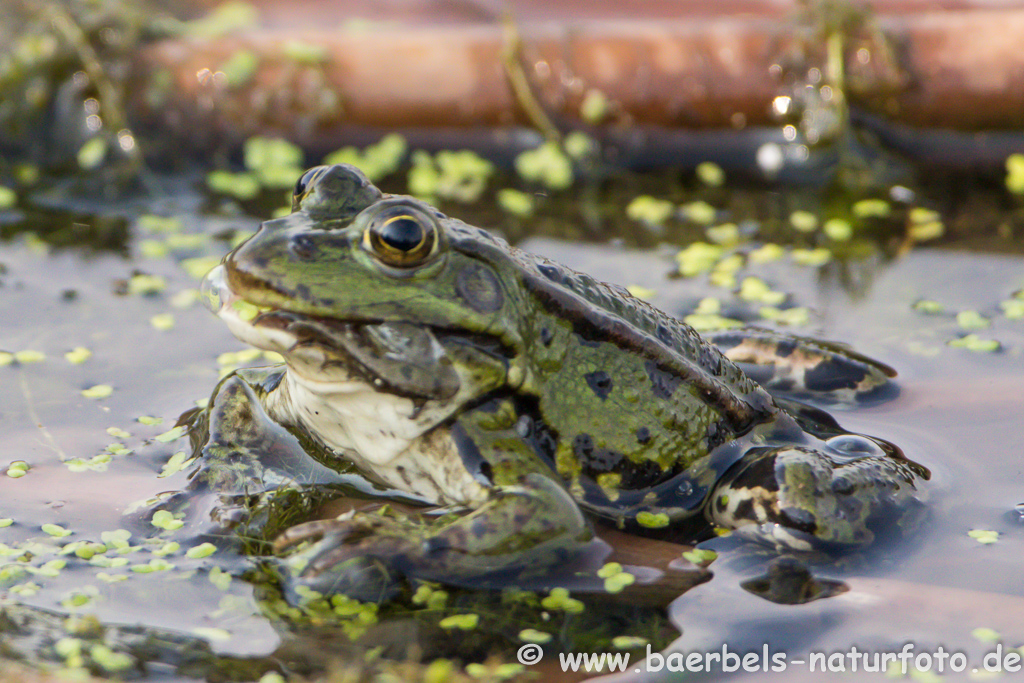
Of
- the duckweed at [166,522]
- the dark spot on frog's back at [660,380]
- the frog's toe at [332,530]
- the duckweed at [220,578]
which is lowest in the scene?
the duckweed at [220,578]

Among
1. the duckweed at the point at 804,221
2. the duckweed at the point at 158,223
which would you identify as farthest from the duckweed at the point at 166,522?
the duckweed at the point at 804,221

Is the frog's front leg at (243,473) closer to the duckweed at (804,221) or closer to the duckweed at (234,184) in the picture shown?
the duckweed at (234,184)

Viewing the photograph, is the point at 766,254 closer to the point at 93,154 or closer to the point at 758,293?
the point at 758,293

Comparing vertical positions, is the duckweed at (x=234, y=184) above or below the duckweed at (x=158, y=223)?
above

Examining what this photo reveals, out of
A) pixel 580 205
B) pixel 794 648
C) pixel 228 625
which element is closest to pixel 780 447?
pixel 794 648

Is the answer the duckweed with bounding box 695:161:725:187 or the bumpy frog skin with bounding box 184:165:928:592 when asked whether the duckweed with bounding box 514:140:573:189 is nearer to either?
the duckweed with bounding box 695:161:725:187

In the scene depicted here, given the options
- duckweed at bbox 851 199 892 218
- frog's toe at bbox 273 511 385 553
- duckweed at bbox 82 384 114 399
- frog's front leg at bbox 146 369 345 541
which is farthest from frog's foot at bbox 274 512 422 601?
duckweed at bbox 851 199 892 218
